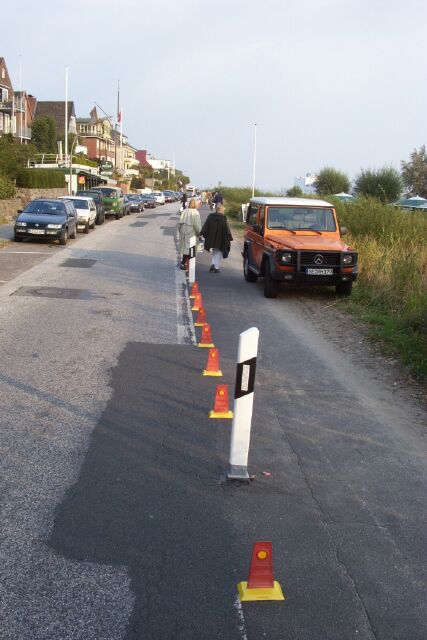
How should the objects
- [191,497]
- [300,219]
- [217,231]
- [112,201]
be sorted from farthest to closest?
[112,201] < [217,231] < [300,219] < [191,497]

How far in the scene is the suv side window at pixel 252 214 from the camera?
15.8m

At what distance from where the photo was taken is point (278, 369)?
8289 mm

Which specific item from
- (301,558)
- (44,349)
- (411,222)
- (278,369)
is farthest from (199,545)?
(411,222)

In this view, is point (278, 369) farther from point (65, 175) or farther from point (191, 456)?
point (65, 175)

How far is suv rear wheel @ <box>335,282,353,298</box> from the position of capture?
13875 mm

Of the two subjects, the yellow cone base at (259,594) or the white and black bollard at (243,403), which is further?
the white and black bollard at (243,403)

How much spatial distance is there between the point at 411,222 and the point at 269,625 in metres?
15.9

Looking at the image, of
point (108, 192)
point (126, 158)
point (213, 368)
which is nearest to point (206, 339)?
point (213, 368)

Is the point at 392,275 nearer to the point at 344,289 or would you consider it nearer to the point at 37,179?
the point at 344,289

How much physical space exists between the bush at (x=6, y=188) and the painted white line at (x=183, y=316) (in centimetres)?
1988

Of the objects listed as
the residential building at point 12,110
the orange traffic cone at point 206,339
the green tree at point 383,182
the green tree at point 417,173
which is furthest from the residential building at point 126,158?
the orange traffic cone at point 206,339

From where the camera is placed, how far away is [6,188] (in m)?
33.4

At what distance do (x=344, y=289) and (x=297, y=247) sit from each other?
1.44 m

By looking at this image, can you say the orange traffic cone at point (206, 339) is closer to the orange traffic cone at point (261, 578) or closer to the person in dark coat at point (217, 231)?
the orange traffic cone at point (261, 578)
